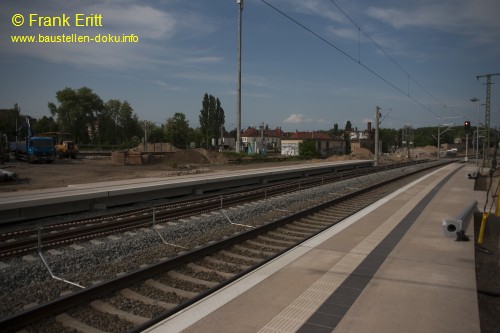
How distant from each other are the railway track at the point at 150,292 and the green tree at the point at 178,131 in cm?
9954

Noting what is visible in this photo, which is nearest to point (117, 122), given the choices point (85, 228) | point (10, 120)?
point (10, 120)

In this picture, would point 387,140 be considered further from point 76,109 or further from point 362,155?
point 76,109

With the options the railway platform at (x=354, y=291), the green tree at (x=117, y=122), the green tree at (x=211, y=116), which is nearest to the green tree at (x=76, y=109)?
the green tree at (x=117, y=122)

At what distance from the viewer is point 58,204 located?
14.0 metres

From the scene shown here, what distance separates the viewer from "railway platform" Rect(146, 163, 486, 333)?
16.2ft

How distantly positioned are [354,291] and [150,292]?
3.19 metres

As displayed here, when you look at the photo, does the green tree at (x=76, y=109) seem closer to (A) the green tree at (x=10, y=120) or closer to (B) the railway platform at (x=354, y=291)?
(A) the green tree at (x=10, y=120)

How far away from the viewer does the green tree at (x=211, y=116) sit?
112312 millimetres

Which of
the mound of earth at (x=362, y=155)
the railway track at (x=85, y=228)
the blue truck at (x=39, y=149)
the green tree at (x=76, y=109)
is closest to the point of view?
the railway track at (x=85, y=228)

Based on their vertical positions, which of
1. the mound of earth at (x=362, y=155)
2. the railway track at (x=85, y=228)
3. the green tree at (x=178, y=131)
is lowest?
the railway track at (x=85, y=228)

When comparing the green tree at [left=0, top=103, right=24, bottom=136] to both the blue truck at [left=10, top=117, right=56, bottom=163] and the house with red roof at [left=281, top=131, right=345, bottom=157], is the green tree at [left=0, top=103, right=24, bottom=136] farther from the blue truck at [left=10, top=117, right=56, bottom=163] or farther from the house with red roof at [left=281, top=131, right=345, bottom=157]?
the house with red roof at [left=281, top=131, right=345, bottom=157]

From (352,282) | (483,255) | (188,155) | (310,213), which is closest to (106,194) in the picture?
(310,213)

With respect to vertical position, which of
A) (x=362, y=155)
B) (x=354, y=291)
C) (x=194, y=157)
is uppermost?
(x=194, y=157)

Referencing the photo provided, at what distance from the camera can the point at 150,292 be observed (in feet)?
20.8
